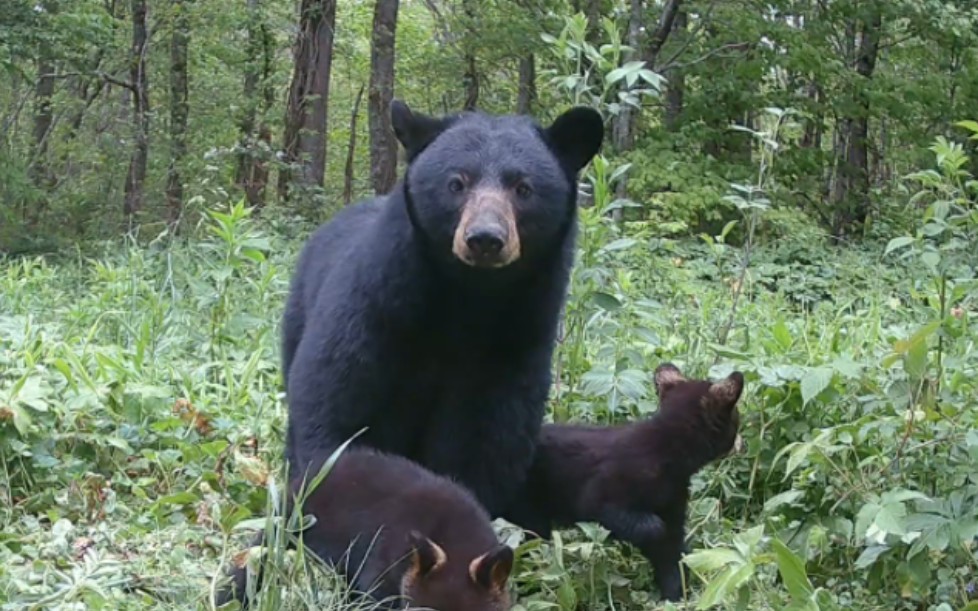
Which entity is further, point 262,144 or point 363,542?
point 262,144

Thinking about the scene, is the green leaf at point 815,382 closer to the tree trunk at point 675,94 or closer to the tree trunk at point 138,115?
the tree trunk at point 675,94

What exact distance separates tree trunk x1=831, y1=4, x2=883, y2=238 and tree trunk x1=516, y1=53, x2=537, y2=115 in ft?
16.1

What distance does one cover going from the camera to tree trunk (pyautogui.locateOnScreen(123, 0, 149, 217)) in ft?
67.7

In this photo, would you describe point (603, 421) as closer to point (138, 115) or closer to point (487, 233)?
point (487, 233)

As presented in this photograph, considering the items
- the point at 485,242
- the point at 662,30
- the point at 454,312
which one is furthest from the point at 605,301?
the point at 662,30

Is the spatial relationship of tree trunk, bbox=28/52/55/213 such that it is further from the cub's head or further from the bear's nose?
the bear's nose

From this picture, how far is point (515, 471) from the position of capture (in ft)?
14.6

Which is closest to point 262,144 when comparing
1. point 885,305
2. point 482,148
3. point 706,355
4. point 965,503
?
point 885,305

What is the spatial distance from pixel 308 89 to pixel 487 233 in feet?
47.8

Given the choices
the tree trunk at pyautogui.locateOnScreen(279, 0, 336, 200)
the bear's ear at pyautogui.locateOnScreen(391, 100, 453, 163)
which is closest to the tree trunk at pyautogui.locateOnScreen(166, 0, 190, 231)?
the tree trunk at pyautogui.locateOnScreen(279, 0, 336, 200)

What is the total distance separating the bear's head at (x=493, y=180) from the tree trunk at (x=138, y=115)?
55.6ft

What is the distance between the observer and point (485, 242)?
3916 millimetres

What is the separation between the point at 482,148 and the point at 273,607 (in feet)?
6.15

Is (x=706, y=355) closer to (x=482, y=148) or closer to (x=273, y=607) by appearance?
(x=482, y=148)
